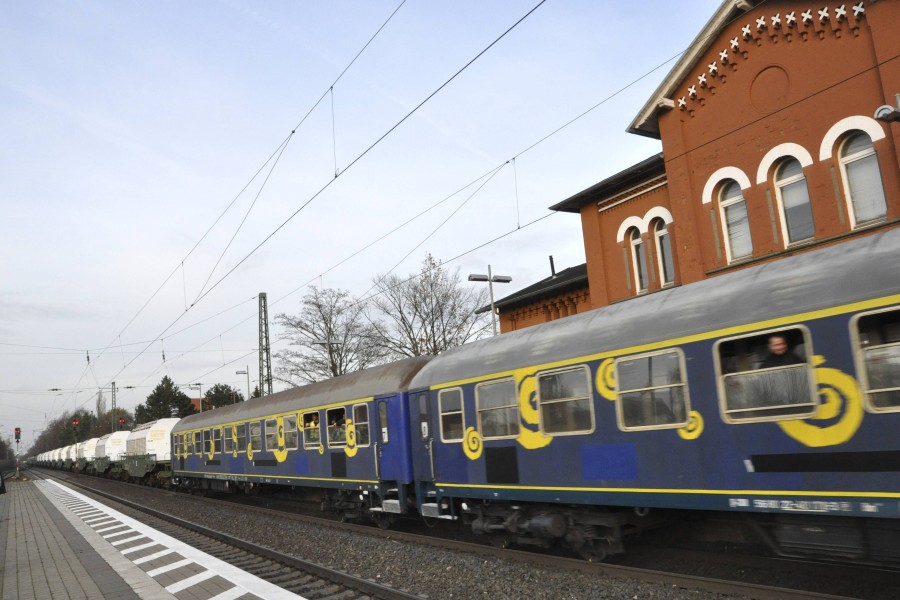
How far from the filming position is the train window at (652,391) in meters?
7.58

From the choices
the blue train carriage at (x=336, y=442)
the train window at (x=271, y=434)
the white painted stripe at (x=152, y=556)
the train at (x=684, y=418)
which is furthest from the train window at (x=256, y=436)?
the white painted stripe at (x=152, y=556)

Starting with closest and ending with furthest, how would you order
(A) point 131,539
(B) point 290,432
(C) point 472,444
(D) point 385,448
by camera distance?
(C) point 472,444
(D) point 385,448
(A) point 131,539
(B) point 290,432

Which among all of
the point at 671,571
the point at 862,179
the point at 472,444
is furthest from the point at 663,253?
the point at 671,571

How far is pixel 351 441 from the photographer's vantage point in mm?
14727

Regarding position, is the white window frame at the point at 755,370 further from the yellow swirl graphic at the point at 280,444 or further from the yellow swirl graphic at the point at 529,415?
the yellow swirl graphic at the point at 280,444

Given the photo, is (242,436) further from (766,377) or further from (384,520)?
(766,377)

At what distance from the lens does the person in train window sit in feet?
21.5

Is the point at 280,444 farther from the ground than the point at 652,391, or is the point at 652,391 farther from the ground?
the point at 652,391

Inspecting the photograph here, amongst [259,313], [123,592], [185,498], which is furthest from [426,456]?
[259,313]

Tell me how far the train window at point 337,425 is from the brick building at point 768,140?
9.82 m

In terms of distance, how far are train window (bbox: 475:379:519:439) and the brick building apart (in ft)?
29.2

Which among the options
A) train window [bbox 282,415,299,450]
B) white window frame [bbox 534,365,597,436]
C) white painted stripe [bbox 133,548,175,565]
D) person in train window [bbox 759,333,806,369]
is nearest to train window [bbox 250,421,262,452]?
train window [bbox 282,415,299,450]

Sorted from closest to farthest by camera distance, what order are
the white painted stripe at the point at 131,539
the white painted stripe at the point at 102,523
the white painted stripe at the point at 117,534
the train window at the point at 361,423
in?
the white painted stripe at the point at 131,539, the train window at the point at 361,423, the white painted stripe at the point at 117,534, the white painted stripe at the point at 102,523

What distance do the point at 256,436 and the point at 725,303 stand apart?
51.9 ft
